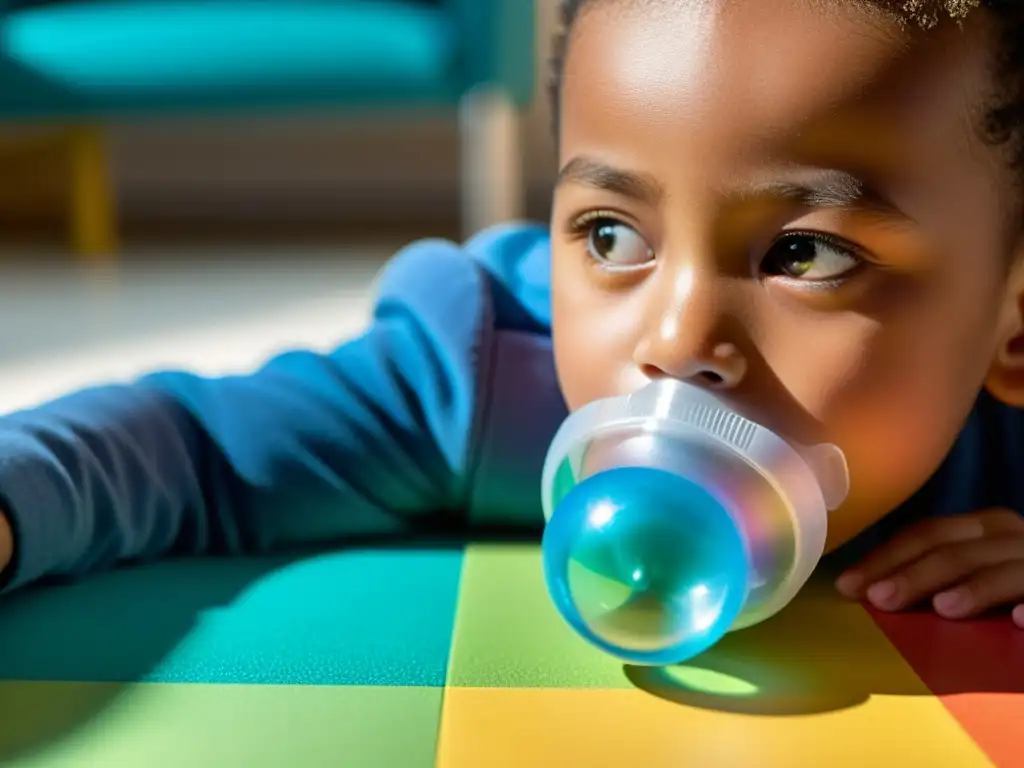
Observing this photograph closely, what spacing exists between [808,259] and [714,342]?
0.20 feet

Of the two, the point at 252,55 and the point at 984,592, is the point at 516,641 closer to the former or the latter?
the point at 984,592

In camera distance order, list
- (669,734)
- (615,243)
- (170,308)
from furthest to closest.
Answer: (170,308), (615,243), (669,734)

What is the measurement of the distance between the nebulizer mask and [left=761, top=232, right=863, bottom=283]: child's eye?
7cm

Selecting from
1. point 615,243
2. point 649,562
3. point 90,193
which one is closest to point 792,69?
point 615,243

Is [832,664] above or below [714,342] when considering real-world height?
below

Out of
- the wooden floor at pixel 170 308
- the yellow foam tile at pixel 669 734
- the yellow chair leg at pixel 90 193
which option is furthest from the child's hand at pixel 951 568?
the yellow chair leg at pixel 90 193

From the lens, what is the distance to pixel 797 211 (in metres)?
0.53

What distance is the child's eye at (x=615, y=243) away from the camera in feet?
1.86

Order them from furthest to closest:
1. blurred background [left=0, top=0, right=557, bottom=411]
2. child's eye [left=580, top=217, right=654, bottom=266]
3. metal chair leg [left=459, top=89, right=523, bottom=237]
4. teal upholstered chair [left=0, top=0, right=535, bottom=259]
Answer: metal chair leg [left=459, top=89, right=523, bottom=237], teal upholstered chair [left=0, top=0, right=535, bottom=259], blurred background [left=0, top=0, right=557, bottom=411], child's eye [left=580, top=217, right=654, bottom=266]

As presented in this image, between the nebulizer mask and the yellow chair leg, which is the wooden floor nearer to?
the yellow chair leg

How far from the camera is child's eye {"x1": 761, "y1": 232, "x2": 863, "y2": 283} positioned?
1.75 ft

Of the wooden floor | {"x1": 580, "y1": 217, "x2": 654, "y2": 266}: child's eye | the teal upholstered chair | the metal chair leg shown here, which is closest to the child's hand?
{"x1": 580, "y1": 217, "x2": 654, "y2": 266}: child's eye

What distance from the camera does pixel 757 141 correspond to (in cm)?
52

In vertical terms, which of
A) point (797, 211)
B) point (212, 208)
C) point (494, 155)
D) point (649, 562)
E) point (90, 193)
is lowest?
point (212, 208)
